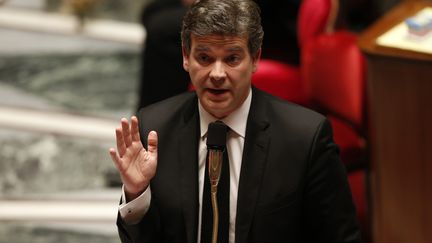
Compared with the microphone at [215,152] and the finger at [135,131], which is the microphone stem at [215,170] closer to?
the microphone at [215,152]

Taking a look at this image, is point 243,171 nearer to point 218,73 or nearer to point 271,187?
point 271,187

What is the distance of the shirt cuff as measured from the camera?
1622 mm

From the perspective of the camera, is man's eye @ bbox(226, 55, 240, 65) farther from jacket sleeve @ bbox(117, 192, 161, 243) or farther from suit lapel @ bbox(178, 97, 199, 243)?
jacket sleeve @ bbox(117, 192, 161, 243)

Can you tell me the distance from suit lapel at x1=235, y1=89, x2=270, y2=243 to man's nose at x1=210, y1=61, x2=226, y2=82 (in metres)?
0.16

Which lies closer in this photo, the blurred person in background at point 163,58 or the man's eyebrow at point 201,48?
the man's eyebrow at point 201,48

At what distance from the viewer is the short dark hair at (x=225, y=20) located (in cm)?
155

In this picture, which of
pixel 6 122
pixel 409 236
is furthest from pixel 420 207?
pixel 6 122

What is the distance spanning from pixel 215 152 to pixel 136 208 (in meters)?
0.22

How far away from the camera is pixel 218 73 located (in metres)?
1.57

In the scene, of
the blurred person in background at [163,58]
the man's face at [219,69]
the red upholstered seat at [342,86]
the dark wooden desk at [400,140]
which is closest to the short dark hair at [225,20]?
the man's face at [219,69]

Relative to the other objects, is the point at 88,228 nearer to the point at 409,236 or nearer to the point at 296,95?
the point at 296,95

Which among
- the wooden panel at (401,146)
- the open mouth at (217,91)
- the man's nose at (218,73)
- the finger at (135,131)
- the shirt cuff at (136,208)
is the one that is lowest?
the wooden panel at (401,146)

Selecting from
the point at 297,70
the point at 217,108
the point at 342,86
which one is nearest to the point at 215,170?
the point at 217,108

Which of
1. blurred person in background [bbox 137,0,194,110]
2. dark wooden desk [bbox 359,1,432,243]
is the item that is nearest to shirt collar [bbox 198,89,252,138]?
dark wooden desk [bbox 359,1,432,243]
